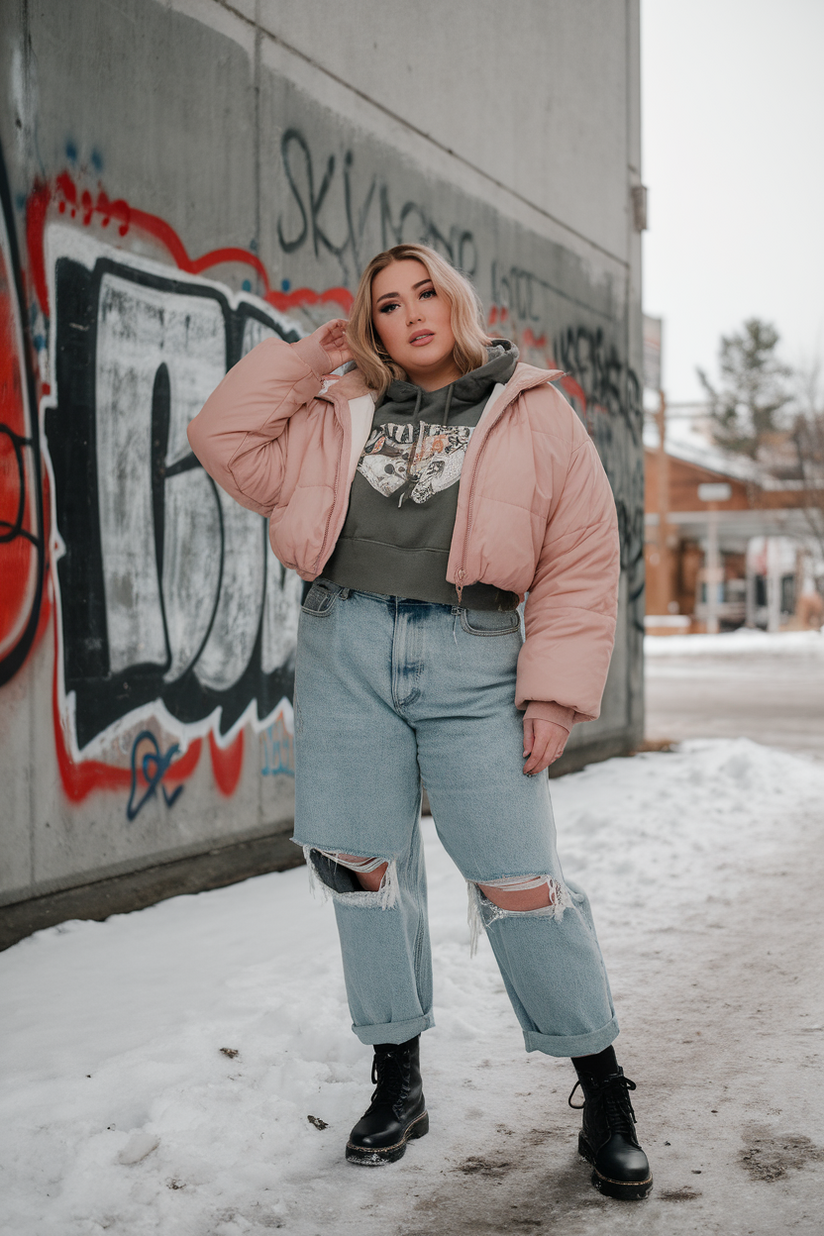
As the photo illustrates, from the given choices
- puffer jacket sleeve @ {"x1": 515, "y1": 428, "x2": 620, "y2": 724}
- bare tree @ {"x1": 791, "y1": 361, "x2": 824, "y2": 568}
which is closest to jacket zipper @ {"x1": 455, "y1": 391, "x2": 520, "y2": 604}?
puffer jacket sleeve @ {"x1": 515, "y1": 428, "x2": 620, "y2": 724}

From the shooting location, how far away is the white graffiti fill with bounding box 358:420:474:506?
2.21 metres

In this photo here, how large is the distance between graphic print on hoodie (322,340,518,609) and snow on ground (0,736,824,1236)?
3.85 ft

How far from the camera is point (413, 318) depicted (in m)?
2.31

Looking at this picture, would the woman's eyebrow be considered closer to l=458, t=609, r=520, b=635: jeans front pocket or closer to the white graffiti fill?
the white graffiti fill

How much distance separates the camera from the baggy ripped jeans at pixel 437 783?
A: 2.20 m

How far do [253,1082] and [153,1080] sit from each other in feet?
0.74

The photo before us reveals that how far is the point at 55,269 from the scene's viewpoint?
3.52 metres

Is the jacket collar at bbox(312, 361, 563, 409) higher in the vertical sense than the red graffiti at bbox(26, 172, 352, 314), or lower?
lower

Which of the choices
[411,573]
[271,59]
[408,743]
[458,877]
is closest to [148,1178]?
[408,743]

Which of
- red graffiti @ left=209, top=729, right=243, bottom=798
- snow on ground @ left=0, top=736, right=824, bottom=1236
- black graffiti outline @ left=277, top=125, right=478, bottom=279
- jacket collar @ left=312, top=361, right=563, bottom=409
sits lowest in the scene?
snow on ground @ left=0, top=736, right=824, bottom=1236

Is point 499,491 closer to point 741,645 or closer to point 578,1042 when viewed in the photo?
point 578,1042

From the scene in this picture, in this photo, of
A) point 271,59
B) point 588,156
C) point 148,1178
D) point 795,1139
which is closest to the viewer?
point 148,1178

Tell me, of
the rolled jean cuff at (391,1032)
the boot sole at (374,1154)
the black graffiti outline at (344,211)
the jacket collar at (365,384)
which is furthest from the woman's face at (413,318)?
the black graffiti outline at (344,211)

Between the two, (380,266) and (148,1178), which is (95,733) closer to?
(148,1178)
